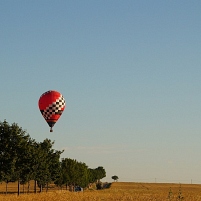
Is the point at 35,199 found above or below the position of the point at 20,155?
below

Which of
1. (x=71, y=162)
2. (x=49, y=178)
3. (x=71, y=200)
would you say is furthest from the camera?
(x=71, y=162)

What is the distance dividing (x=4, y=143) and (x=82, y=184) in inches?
2744

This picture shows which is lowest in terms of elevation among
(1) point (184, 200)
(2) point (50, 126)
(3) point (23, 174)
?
(1) point (184, 200)

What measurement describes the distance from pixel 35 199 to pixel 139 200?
7.63m

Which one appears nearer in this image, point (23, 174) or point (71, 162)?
point (23, 174)

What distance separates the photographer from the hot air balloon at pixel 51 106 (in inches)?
2343

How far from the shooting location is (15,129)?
64562 millimetres

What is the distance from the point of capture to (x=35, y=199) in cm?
3862

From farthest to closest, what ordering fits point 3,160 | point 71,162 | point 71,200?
point 71,162
point 3,160
point 71,200

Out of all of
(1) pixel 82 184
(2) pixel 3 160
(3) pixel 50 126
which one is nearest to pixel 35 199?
(3) pixel 50 126

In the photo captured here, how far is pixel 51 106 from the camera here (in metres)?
59.7

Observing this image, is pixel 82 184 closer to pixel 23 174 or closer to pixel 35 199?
pixel 23 174

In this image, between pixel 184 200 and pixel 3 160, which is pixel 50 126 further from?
pixel 184 200

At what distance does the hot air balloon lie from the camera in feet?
195
